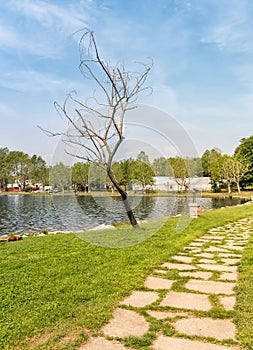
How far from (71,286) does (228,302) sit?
1.62m

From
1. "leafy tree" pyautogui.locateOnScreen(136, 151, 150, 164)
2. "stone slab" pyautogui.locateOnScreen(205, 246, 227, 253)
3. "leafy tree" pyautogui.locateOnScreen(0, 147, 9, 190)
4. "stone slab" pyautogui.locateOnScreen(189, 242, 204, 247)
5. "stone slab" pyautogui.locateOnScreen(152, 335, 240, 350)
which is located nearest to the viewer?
"stone slab" pyautogui.locateOnScreen(152, 335, 240, 350)

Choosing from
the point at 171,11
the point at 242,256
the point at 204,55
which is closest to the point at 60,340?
the point at 242,256

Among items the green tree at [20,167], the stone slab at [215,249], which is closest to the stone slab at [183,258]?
the stone slab at [215,249]

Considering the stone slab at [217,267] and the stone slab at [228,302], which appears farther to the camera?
the stone slab at [217,267]

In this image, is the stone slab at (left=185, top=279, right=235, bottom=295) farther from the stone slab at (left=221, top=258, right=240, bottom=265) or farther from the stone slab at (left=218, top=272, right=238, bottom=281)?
the stone slab at (left=221, top=258, right=240, bottom=265)

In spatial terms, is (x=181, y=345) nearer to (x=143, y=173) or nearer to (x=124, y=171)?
(x=124, y=171)

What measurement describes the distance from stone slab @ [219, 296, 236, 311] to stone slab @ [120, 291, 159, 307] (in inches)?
24.6

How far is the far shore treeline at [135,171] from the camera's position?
28.2ft

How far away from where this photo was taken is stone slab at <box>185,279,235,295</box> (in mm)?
3185

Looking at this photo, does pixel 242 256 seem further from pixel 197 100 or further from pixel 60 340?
pixel 197 100

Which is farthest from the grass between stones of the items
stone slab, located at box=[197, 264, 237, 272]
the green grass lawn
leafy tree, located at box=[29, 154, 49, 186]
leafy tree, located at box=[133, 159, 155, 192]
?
leafy tree, located at box=[29, 154, 49, 186]

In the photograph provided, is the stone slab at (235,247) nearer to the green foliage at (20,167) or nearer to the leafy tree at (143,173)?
the leafy tree at (143,173)

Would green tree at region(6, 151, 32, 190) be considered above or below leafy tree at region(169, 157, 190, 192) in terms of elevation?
above

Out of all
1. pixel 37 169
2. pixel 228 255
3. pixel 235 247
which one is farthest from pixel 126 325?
pixel 37 169
